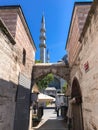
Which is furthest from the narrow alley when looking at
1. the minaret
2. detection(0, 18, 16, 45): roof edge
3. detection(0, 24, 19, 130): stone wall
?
the minaret

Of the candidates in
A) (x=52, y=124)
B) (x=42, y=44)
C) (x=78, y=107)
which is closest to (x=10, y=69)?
(x=78, y=107)

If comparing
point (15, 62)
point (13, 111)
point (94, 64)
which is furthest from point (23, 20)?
point (94, 64)

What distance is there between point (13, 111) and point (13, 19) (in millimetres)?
3282

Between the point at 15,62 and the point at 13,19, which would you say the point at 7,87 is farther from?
the point at 13,19

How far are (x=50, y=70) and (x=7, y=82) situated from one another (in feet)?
14.3

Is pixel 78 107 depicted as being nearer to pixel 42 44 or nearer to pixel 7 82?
pixel 7 82

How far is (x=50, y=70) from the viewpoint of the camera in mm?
8633

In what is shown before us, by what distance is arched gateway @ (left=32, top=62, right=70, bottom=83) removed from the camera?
28.0ft

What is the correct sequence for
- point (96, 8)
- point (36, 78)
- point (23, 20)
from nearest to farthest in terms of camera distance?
point (96, 8)
point (23, 20)
point (36, 78)

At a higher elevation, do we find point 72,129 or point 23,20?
point 23,20

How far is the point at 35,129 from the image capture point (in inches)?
304

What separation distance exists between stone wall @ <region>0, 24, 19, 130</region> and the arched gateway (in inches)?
130

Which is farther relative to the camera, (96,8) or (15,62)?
(15,62)

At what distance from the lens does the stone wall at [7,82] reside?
412 cm
